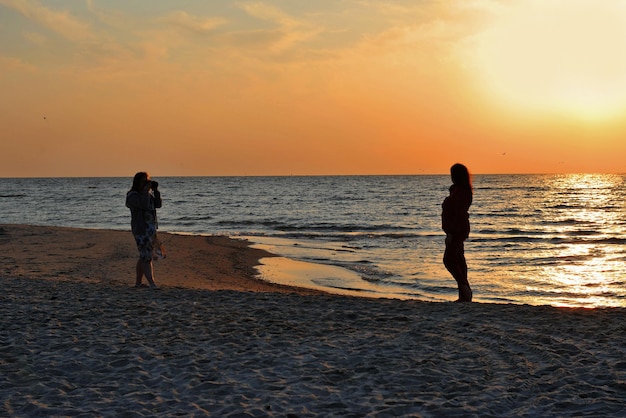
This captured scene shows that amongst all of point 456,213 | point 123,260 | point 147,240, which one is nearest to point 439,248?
point 123,260

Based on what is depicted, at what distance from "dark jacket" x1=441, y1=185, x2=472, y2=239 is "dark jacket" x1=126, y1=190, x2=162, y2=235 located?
4487 mm

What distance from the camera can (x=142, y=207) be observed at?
9836 millimetres

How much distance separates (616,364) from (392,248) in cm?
1662

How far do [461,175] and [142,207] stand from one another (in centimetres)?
495

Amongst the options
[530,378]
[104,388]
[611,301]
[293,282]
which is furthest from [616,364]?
[293,282]

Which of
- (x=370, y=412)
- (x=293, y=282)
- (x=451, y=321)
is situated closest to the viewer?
(x=370, y=412)

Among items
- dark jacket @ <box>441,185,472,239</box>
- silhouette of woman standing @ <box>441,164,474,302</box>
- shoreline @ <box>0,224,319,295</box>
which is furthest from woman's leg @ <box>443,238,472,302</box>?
shoreline @ <box>0,224,319,295</box>

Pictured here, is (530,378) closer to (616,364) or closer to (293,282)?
(616,364)

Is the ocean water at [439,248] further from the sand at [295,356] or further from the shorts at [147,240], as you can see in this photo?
the shorts at [147,240]

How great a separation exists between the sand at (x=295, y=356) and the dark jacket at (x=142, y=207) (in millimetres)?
1082

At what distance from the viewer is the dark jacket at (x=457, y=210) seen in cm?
879

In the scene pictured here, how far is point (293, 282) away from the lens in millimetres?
14461

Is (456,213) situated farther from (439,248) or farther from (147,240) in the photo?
(439,248)

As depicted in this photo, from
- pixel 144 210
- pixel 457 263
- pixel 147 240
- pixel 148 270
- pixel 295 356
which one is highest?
pixel 144 210
